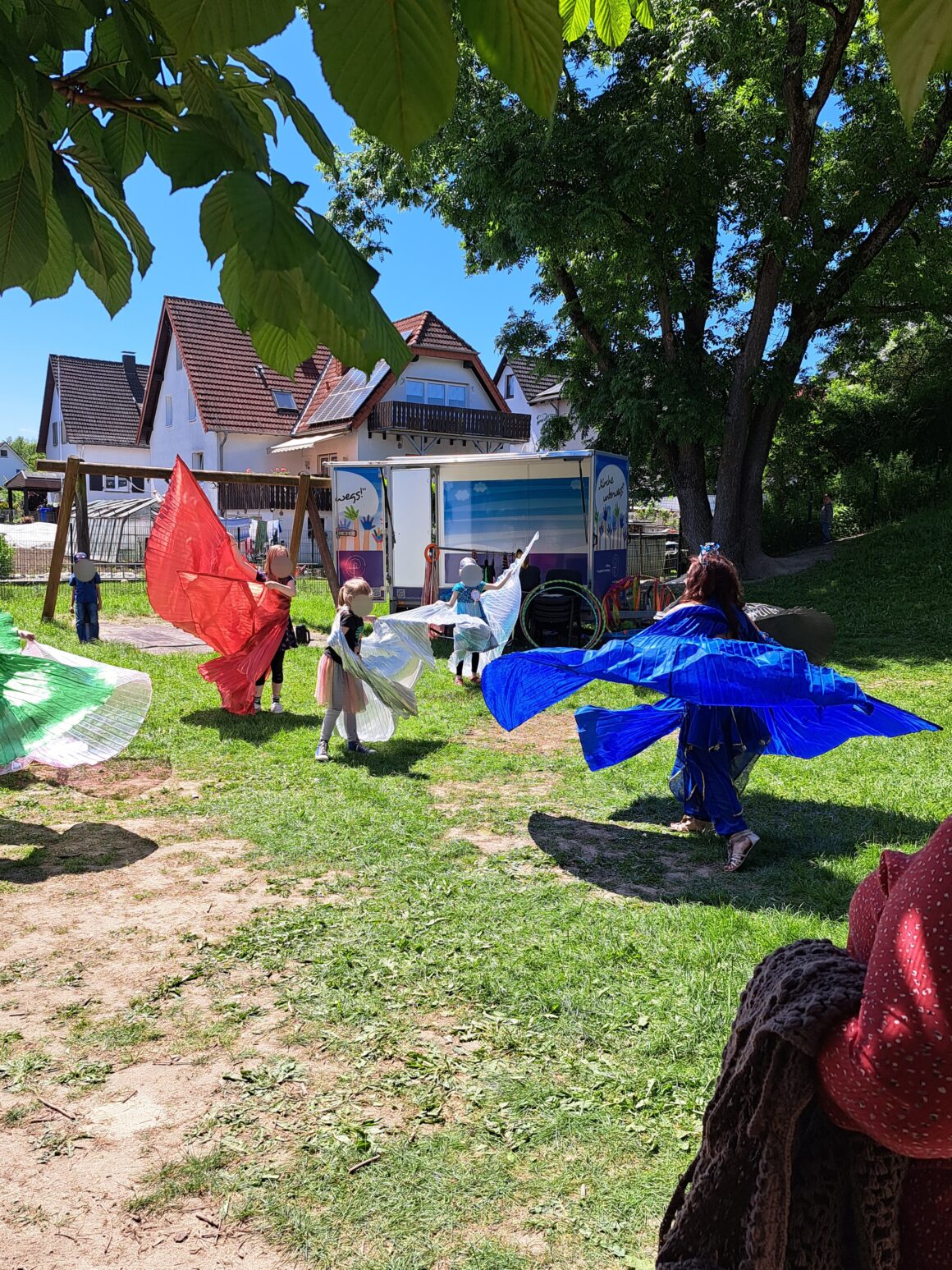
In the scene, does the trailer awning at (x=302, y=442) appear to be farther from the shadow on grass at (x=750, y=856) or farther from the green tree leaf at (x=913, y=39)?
the green tree leaf at (x=913, y=39)

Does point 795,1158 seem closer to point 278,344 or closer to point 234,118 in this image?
point 278,344

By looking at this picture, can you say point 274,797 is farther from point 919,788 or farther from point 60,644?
point 60,644

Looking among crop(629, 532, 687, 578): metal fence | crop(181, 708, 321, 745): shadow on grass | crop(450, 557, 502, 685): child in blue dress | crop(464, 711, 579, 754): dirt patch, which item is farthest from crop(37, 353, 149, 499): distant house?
crop(464, 711, 579, 754): dirt patch

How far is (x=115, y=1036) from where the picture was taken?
382 centimetres

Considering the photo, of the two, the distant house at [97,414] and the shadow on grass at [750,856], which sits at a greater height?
the distant house at [97,414]

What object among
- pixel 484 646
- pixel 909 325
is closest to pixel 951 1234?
pixel 484 646

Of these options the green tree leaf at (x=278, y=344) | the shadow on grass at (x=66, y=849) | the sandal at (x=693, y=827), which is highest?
the green tree leaf at (x=278, y=344)

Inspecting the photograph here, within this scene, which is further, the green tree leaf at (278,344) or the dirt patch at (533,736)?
the dirt patch at (533,736)

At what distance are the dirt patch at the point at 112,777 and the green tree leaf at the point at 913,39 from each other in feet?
24.0

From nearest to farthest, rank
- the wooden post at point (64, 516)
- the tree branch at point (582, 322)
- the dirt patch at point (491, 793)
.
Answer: the dirt patch at point (491, 793)
the wooden post at point (64, 516)
the tree branch at point (582, 322)

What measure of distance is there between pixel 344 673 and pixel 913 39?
→ 25.2ft

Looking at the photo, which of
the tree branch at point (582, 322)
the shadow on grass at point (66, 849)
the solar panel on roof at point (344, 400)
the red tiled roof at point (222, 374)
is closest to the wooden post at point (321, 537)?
the tree branch at point (582, 322)

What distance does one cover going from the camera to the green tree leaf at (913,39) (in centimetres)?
99

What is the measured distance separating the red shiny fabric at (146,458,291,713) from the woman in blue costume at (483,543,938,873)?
403cm
